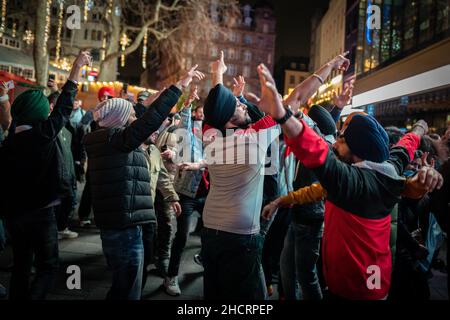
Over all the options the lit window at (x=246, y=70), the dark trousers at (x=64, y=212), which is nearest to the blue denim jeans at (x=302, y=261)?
the dark trousers at (x=64, y=212)

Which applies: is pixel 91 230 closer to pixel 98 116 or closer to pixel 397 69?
pixel 98 116

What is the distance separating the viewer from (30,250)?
122 inches

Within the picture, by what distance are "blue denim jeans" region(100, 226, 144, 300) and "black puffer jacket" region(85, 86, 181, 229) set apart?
0.09 metres

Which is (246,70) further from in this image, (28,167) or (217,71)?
(28,167)

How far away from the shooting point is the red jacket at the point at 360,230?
213cm

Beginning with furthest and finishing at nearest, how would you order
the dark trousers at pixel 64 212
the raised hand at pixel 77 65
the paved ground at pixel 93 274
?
1. the dark trousers at pixel 64 212
2. the paved ground at pixel 93 274
3. the raised hand at pixel 77 65

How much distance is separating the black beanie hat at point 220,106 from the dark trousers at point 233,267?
2.86ft

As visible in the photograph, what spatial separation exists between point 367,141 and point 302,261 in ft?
5.16

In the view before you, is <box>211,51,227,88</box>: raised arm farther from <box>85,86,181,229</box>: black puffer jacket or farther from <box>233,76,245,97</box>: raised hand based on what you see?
<box>233,76,245,97</box>: raised hand

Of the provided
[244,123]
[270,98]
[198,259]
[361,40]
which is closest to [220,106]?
[244,123]

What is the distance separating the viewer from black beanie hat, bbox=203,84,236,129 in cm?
264

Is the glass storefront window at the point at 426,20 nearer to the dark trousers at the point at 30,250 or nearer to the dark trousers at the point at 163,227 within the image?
the dark trousers at the point at 163,227

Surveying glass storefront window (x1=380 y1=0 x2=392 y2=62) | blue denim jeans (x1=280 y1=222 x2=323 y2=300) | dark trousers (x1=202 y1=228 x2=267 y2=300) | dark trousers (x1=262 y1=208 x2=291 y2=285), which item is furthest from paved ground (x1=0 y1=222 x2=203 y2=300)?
glass storefront window (x1=380 y1=0 x2=392 y2=62)
